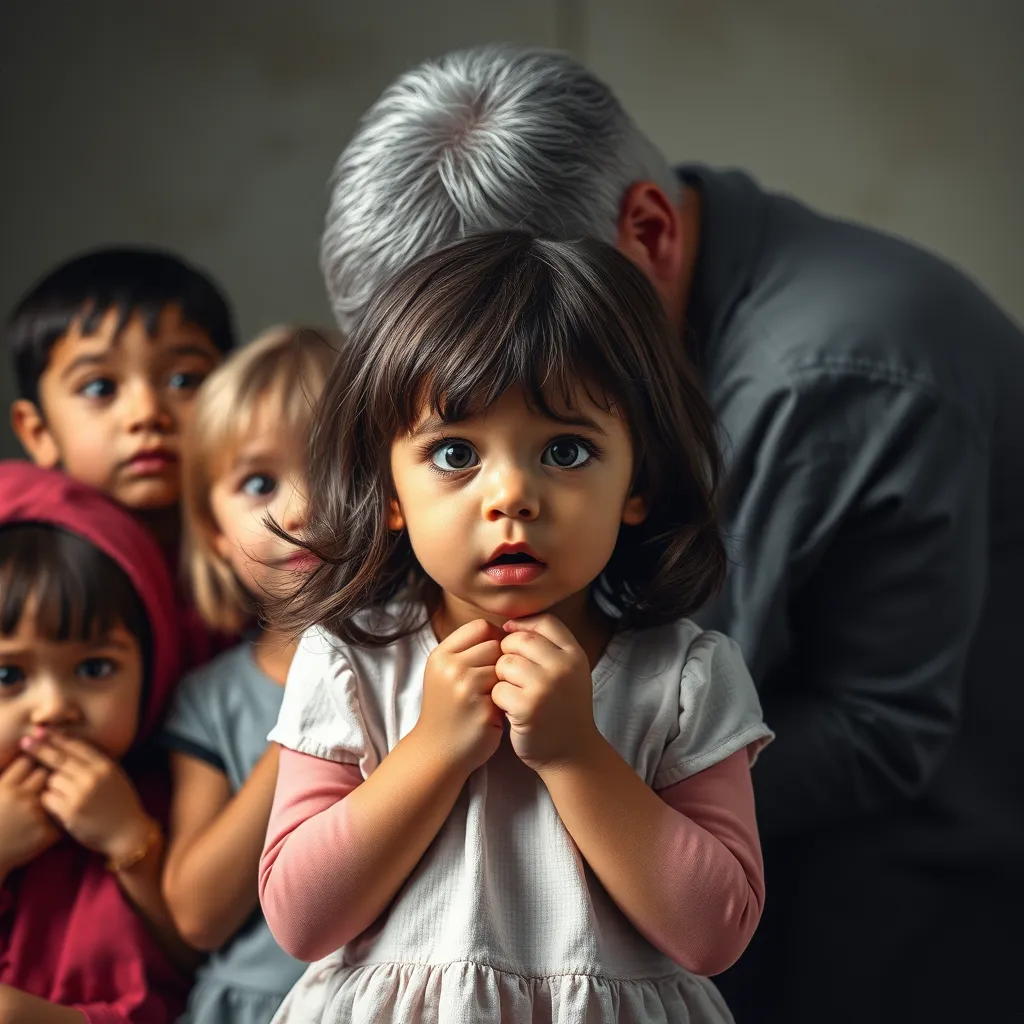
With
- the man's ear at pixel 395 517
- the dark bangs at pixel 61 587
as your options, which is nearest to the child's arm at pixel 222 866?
the dark bangs at pixel 61 587

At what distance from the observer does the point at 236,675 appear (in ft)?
4.36

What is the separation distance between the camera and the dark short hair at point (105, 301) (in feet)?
4.85

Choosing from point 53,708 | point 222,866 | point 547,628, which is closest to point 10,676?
point 53,708

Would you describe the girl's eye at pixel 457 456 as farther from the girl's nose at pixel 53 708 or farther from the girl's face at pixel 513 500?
the girl's nose at pixel 53 708

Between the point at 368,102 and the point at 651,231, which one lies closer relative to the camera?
the point at 651,231

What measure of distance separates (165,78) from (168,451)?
0.78 metres

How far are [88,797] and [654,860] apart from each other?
586mm

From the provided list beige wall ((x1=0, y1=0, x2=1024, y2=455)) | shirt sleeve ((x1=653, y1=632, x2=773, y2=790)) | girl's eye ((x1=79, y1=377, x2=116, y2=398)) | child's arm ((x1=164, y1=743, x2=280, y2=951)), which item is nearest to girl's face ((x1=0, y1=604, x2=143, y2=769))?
child's arm ((x1=164, y1=743, x2=280, y2=951))

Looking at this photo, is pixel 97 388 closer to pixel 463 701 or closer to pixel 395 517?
pixel 395 517

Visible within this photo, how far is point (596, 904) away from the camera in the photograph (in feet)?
2.93

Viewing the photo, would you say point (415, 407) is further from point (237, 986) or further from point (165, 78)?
point (165, 78)

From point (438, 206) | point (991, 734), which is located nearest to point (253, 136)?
point (438, 206)

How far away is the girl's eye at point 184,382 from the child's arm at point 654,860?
816mm

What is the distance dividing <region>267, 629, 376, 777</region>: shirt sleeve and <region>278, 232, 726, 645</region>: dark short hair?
3 cm
